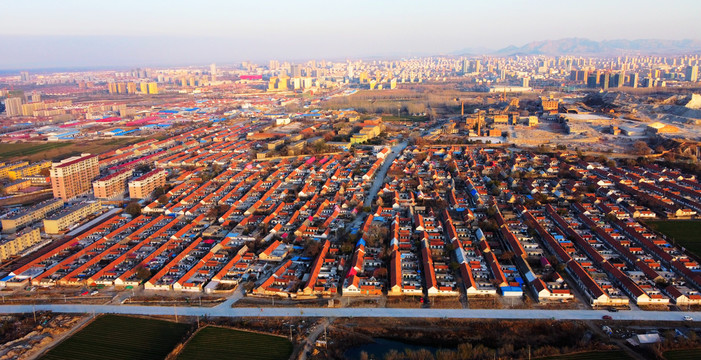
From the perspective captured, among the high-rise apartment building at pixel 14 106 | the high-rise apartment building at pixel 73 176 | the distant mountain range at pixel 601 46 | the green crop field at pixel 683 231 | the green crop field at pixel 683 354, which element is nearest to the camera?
the green crop field at pixel 683 354

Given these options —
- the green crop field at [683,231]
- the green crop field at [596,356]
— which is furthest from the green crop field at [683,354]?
the green crop field at [683,231]

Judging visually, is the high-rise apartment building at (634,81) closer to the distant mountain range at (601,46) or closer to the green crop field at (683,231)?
the green crop field at (683,231)

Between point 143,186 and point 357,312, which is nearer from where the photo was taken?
point 357,312

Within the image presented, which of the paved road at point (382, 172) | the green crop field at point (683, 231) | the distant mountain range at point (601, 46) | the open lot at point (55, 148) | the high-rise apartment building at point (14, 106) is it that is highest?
the distant mountain range at point (601, 46)

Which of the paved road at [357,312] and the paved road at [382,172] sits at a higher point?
the paved road at [382,172]

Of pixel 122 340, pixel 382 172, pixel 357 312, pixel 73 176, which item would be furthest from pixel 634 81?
pixel 122 340

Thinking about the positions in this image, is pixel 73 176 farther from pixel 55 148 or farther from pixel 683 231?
pixel 683 231
